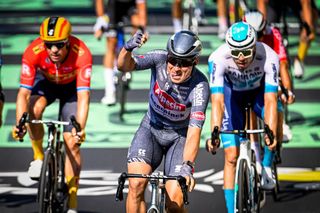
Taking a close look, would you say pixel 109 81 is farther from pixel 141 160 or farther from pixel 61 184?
pixel 141 160

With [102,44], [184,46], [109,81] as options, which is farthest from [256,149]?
[102,44]

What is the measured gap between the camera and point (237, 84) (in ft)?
34.6

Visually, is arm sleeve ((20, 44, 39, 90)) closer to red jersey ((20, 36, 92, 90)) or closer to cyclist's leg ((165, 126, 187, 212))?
red jersey ((20, 36, 92, 90))

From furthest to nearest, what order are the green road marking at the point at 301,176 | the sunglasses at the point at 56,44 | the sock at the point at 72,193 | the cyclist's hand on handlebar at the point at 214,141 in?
the green road marking at the point at 301,176 < the sock at the point at 72,193 < the sunglasses at the point at 56,44 < the cyclist's hand on handlebar at the point at 214,141

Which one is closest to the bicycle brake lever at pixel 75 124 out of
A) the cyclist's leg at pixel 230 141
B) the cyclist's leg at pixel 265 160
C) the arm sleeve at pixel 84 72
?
the arm sleeve at pixel 84 72

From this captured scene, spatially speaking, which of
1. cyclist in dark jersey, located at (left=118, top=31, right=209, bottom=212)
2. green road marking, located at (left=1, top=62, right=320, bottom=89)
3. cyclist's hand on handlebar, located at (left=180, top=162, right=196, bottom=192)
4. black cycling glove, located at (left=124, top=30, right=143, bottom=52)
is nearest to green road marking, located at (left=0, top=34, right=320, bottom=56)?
green road marking, located at (left=1, top=62, right=320, bottom=89)

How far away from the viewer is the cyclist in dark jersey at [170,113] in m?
8.88

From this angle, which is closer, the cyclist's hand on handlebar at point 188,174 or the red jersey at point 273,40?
the cyclist's hand on handlebar at point 188,174

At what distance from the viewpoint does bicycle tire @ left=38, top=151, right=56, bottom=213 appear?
973 cm

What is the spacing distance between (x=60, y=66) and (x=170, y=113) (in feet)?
5.58

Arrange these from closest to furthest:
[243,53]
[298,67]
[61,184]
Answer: [243,53], [61,184], [298,67]

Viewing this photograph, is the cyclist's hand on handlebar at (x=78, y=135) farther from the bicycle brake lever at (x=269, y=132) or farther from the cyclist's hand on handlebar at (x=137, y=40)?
the bicycle brake lever at (x=269, y=132)

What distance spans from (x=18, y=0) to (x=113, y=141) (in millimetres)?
8949

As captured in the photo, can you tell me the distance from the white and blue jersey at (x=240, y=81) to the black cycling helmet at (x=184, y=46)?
125 centimetres
